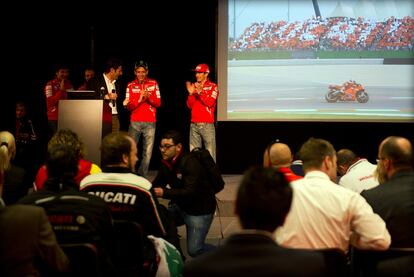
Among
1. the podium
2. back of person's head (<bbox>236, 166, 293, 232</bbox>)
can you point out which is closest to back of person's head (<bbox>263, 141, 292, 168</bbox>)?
back of person's head (<bbox>236, 166, 293, 232</bbox>)

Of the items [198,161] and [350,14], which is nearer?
[198,161]

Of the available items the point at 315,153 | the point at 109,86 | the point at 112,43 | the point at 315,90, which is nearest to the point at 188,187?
the point at 315,153

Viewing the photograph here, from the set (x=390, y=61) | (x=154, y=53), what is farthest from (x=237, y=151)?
(x=390, y=61)

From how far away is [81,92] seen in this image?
6.18 meters

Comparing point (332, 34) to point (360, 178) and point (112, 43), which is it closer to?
point (112, 43)

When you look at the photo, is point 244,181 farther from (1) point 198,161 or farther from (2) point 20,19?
(2) point 20,19

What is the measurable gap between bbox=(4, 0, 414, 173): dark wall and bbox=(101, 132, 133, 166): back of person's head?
5134mm

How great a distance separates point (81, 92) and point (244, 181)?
455cm

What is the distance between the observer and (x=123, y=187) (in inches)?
128

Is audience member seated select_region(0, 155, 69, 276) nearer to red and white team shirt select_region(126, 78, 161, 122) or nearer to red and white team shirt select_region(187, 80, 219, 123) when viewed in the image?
red and white team shirt select_region(126, 78, 161, 122)

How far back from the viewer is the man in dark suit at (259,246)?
178 cm

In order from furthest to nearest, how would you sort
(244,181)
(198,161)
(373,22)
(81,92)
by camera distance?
(373,22) < (81,92) < (198,161) < (244,181)

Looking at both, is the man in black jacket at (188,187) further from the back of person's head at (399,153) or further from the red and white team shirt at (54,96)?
the red and white team shirt at (54,96)

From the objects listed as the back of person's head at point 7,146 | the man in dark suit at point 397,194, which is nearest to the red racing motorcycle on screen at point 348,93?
the back of person's head at point 7,146
